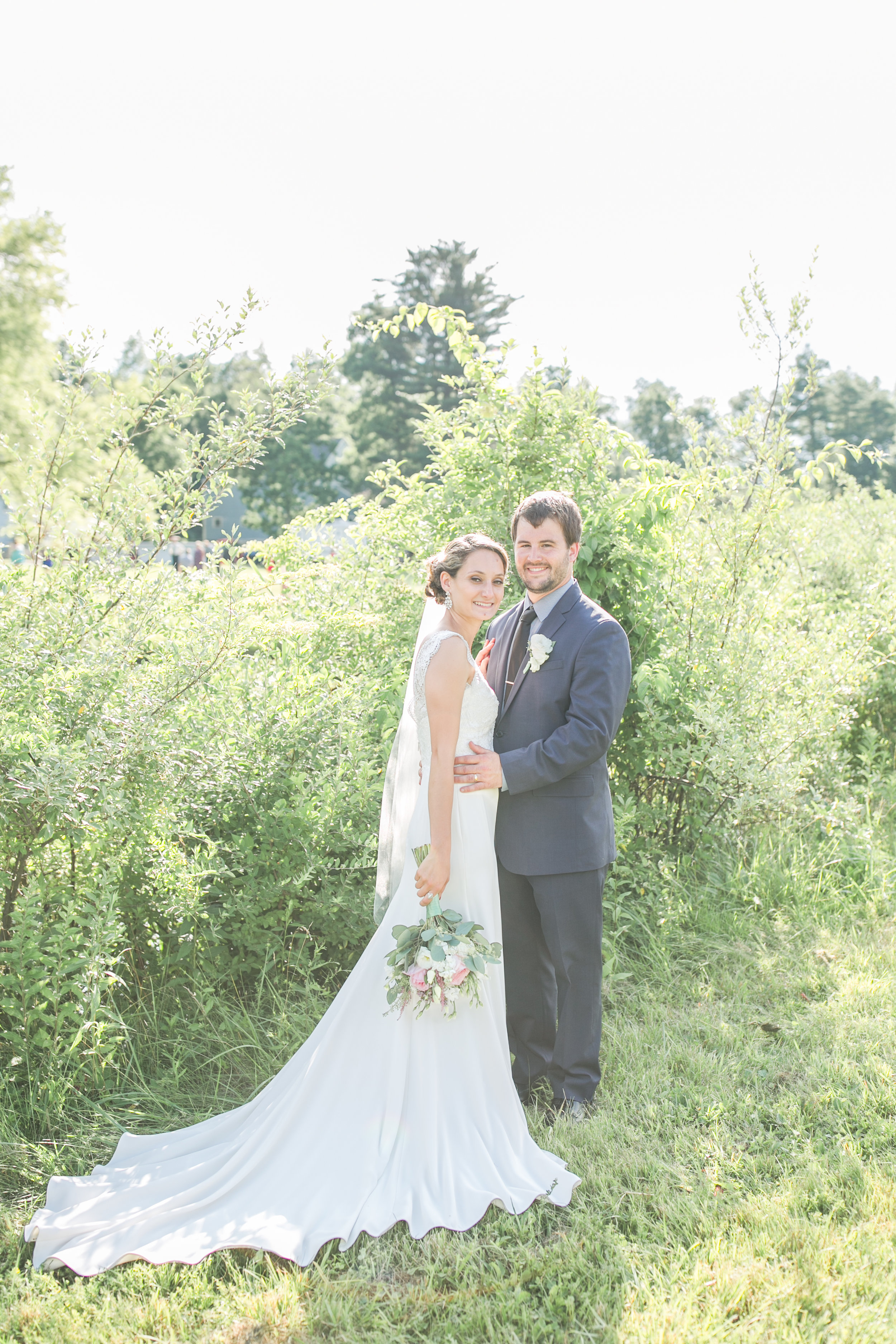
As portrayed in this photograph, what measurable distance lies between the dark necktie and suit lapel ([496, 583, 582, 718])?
0.08m

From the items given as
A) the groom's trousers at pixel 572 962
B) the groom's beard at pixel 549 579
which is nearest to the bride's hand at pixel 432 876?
the groom's trousers at pixel 572 962

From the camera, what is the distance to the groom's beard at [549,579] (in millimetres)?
3537

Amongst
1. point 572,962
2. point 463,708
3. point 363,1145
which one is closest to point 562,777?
point 463,708

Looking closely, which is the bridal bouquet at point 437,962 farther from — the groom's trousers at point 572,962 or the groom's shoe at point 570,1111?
the groom's shoe at point 570,1111

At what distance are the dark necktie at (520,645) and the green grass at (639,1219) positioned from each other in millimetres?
1636

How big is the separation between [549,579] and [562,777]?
0.77 m

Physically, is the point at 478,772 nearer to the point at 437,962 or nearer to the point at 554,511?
the point at 437,962

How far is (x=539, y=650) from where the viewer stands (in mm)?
3467

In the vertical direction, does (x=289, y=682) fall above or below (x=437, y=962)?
above

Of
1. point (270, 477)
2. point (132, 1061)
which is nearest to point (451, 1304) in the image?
point (132, 1061)

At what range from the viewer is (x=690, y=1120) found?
132 inches

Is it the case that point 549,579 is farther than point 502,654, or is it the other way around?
point 502,654

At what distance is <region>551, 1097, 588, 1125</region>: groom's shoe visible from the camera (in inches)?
132

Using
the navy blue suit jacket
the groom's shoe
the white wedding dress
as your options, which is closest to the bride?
the white wedding dress
